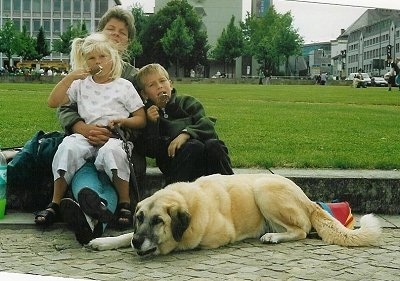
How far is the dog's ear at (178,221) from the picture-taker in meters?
3.54

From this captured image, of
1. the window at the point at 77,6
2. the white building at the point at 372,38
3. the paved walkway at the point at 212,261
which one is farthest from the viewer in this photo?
the window at the point at 77,6

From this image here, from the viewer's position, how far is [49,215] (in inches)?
162

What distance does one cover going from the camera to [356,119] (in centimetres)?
1166

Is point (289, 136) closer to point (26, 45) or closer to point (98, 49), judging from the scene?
point (26, 45)

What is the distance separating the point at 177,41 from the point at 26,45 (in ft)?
4.17

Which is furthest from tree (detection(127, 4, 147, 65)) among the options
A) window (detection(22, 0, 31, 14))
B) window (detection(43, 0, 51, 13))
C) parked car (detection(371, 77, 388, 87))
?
parked car (detection(371, 77, 388, 87))

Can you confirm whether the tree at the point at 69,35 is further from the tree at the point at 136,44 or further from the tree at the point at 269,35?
the tree at the point at 269,35

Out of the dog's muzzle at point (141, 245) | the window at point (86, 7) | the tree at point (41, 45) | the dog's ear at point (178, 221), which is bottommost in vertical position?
the dog's muzzle at point (141, 245)

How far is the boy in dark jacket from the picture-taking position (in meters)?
4.32

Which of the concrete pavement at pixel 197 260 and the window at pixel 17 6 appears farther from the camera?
the window at pixel 17 6

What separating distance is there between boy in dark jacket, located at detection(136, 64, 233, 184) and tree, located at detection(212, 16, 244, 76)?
49 cm

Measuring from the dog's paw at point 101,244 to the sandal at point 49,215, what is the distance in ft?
1.57

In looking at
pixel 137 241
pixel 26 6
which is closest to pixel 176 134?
pixel 137 241

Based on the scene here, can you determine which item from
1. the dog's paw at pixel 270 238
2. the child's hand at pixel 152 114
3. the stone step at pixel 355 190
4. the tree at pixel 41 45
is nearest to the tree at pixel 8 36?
the tree at pixel 41 45
